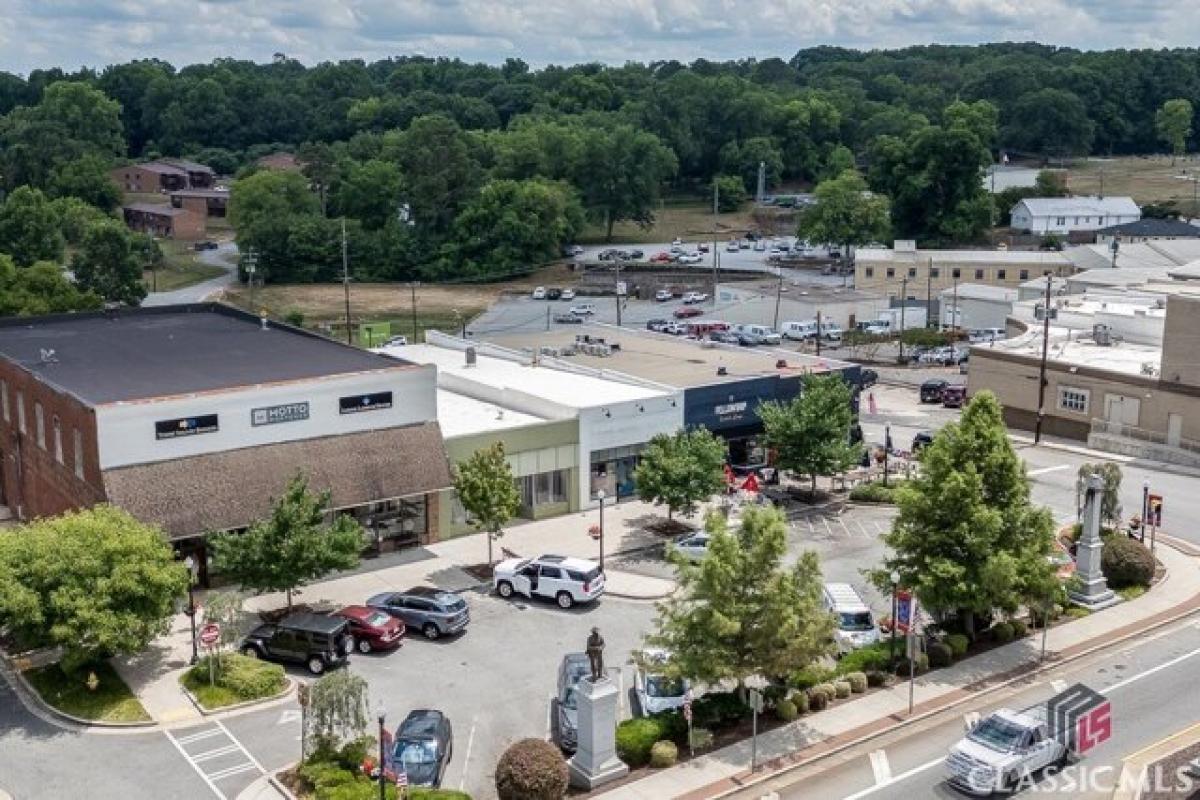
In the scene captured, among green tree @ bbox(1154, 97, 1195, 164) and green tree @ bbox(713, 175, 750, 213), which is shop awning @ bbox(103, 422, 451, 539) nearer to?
green tree @ bbox(713, 175, 750, 213)

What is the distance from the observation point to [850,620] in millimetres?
37531

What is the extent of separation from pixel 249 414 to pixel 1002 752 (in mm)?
26259

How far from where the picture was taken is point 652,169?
491 ft

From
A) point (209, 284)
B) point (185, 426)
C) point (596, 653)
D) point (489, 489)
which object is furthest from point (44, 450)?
point (209, 284)

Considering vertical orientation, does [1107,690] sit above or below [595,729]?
below

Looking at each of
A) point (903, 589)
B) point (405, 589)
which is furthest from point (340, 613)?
point (903, 589)

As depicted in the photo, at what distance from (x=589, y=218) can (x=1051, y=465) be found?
100 metres

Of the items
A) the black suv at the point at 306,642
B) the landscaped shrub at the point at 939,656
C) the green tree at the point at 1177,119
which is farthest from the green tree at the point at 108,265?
the green tree at the point at 1177,119

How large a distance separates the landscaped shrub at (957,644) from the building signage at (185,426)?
23985 mm

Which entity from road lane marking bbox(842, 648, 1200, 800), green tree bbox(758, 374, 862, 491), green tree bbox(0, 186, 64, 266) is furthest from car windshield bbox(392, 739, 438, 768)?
green tree bbox(0, 186, 64, 266)

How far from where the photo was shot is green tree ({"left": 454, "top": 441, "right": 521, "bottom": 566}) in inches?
1698

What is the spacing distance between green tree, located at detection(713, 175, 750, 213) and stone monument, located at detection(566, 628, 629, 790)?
472 feet

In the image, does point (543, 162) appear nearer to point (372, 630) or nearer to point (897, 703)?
point (372, 630)

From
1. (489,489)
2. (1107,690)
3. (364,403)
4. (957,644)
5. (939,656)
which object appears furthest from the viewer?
(364,403)
